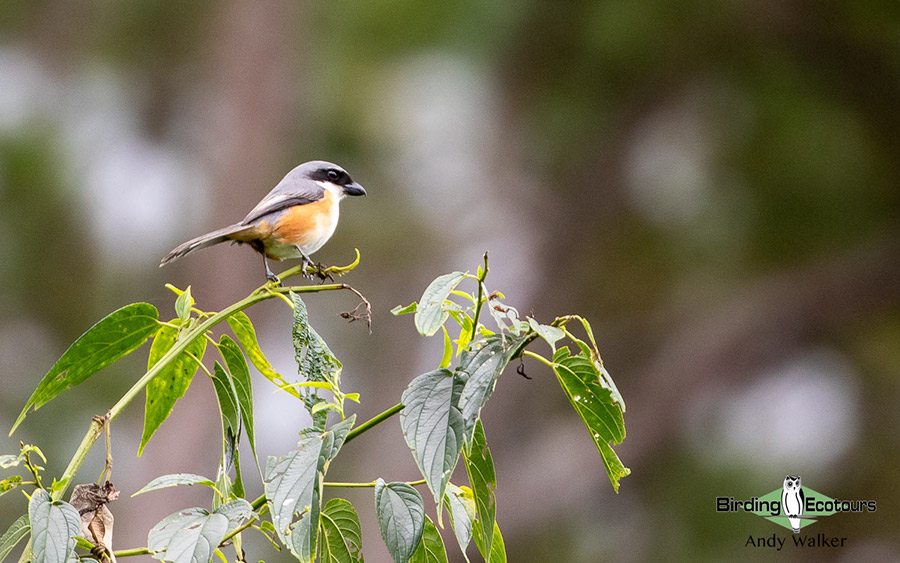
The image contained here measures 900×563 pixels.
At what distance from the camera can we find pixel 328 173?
2043mm

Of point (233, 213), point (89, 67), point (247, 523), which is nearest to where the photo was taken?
point (247, 523)

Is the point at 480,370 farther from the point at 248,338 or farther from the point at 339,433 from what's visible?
the point at 248,338

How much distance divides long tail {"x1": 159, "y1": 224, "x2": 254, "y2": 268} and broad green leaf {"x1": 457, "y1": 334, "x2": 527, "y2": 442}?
0.59 metres

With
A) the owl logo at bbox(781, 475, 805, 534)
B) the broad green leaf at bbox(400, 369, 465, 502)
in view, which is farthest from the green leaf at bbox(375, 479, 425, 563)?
the owl logo at bbox(781, 475, 805, 534)

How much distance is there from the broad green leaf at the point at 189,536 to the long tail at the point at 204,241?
1.70 feet

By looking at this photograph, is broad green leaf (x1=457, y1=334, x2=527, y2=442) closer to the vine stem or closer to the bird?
the vine stem

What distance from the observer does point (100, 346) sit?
0.98m

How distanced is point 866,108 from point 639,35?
53.0 inches

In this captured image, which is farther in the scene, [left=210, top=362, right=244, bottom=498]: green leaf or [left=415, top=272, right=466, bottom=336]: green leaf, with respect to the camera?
[left=210, top=362, right=244, bottom=498]: green leaf

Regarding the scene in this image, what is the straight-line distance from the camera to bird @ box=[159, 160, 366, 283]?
172 centimetres

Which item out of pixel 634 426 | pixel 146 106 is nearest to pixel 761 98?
pixel 634 426

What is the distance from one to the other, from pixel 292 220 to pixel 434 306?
948 mm

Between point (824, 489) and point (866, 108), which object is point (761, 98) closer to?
point (866, 108)

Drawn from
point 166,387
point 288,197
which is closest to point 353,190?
point 288,197
